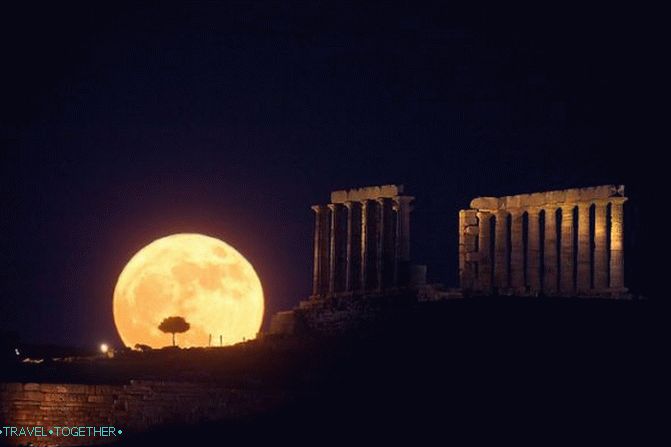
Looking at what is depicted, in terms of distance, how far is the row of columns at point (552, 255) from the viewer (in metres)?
76.0

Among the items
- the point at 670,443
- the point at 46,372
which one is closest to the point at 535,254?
the point at 46,372

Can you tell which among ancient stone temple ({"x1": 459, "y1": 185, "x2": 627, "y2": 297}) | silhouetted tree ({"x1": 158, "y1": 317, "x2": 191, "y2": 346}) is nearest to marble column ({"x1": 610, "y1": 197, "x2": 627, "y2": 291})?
ancient stone temple ({"x1": 459, "y1": 185, "x2": 627, "y2": 297})

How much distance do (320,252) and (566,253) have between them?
1116cm

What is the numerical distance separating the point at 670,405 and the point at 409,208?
84.7 ft

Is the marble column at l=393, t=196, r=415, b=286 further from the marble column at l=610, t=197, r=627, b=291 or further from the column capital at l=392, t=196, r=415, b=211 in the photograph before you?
the marble column at l=610, t=197, r=627, b=291

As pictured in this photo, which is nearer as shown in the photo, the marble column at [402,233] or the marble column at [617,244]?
the marble column at [617,244]

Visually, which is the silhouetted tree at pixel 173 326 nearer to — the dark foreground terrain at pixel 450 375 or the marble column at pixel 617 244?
the dark foreground terrain at pixel 450 375

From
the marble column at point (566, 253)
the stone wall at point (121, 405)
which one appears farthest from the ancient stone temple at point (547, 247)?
the stone wall at point (121, 405)

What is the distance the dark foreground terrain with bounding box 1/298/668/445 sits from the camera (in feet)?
179

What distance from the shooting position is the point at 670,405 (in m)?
54.3

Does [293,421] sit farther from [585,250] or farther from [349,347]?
[585,250]

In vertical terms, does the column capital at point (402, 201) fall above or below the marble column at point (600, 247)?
above

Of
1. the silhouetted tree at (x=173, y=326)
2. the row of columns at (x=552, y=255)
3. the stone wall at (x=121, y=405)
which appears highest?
the row of columns at (x=552, y=255)

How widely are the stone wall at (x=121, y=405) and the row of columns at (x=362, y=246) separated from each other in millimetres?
17397
